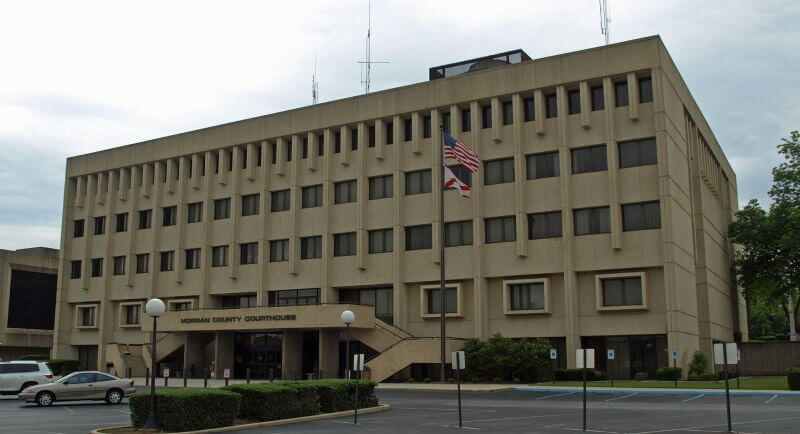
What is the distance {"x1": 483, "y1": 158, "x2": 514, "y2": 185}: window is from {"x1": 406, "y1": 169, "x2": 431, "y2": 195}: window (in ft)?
13.3

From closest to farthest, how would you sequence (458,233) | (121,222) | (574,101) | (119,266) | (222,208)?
1. (574,101)
2. (458,233)
3. (222,208)
4. (119,266)
5. (121,222)

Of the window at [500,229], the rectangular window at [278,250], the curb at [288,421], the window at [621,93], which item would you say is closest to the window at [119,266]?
the rectangular window at [278,250]

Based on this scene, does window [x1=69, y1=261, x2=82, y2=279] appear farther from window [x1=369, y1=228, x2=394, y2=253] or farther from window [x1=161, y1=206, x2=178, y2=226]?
window [x1=369, y1=228, x2=394, y2=253]

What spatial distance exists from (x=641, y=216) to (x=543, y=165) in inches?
268

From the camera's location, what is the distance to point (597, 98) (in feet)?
155

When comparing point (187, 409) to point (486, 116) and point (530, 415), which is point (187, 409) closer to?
point (530, 415)

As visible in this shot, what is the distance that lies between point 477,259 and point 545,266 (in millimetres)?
4282

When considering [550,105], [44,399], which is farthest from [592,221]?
[44,399]

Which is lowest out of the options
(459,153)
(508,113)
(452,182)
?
(452,182)

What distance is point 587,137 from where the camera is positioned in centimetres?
4656

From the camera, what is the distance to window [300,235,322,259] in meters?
56.0

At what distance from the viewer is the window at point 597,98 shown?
47000mm

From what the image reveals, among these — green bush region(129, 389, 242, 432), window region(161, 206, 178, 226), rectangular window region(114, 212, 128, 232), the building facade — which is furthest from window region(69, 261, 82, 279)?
green bush region(129, 389, 242, 432)

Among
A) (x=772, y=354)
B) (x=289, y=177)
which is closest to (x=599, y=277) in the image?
(x=772, y=354)
